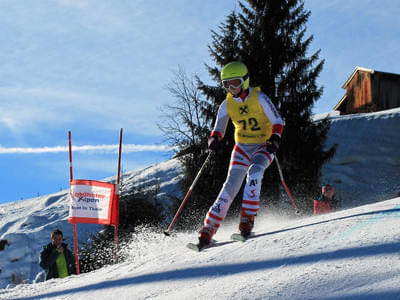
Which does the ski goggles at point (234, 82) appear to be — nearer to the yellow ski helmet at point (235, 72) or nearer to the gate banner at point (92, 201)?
the yellow ski helmet at point (235, 72)

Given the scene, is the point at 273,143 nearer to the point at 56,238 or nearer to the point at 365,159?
the point at 56,238

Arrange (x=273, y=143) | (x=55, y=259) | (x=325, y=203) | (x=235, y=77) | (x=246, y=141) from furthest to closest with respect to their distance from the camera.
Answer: (x=325, y=203), (x=55, y=259), (x=246, y=141), (x=235, y=77), (x=273, y=143)

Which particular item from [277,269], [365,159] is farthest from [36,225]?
[277,269]

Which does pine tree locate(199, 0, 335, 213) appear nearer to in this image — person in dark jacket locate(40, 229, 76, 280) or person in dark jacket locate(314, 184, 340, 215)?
person in dark jacket locate(314, 184, 340, 215)

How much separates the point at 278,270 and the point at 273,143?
1967mm

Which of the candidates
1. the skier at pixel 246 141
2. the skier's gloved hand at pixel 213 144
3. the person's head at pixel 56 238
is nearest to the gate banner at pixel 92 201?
the person's head at pixel 56 238

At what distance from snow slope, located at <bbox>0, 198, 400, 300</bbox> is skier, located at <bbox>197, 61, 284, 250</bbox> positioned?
1.50ft

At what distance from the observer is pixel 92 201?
7793 millimetres

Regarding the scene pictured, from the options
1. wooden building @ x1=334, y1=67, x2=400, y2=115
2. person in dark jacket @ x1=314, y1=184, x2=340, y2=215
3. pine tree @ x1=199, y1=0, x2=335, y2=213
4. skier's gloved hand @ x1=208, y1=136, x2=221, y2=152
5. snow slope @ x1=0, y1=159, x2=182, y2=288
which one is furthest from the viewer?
wooden building @ x1=334, y1=67, x2=400, y2=115

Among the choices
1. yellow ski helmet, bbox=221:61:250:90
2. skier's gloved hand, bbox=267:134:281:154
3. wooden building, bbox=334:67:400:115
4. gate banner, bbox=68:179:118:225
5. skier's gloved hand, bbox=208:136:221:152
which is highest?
wooden building, bbox=334:67:400:115

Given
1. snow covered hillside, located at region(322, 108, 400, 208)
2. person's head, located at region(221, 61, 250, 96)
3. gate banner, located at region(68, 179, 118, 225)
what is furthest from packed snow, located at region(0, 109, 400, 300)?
snow covered hillside, located at region(322, 108, 400, 208)

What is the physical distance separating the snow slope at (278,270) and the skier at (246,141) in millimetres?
456

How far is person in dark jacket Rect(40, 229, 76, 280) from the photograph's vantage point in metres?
6.00

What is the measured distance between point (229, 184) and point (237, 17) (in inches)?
494
